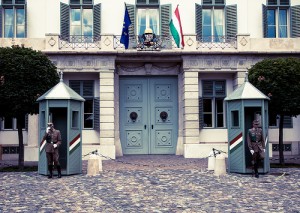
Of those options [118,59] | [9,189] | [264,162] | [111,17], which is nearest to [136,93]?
[118,59]

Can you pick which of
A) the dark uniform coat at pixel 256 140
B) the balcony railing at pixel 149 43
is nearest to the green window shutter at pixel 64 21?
the balcony railing at pixel 149 43

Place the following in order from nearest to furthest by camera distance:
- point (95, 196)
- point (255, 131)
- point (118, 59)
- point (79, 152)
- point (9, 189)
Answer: point (95, 196)
point (9, 189)
point (255, 131)
point (79, 152)
point (118, 59)

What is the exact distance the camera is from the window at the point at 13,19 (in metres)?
20.1

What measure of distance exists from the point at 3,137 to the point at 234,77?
37.9ft

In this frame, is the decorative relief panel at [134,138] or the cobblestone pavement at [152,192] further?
the decorative relief panel at [134,138]

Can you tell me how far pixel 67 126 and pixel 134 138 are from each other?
7597 mm

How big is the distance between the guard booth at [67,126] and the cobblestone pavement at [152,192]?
412 mm

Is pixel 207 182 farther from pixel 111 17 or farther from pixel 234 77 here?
pixel 111 17

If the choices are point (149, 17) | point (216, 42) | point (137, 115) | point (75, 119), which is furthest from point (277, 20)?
point (75, 119)

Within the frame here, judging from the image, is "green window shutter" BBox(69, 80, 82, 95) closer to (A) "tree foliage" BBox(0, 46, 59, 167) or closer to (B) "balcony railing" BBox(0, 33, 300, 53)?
(B) "balcony railing" BBox(0, 33, 300, 53)

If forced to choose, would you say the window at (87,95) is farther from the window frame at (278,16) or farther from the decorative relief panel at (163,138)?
the window frame at (278,16)

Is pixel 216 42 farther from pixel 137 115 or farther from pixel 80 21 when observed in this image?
pixel 80 21

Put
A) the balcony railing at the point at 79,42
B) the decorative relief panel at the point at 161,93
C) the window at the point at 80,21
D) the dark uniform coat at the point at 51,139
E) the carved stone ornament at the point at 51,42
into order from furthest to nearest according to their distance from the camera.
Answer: the decorative relief panel at the point at 161,93 < the window at the point at 80,21 < the balcony railing at the point at 79,42 < the carved stone ornament at the point at 51,42 < the dark uniform coat at the point at 51,139

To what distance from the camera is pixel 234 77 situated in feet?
66.3
